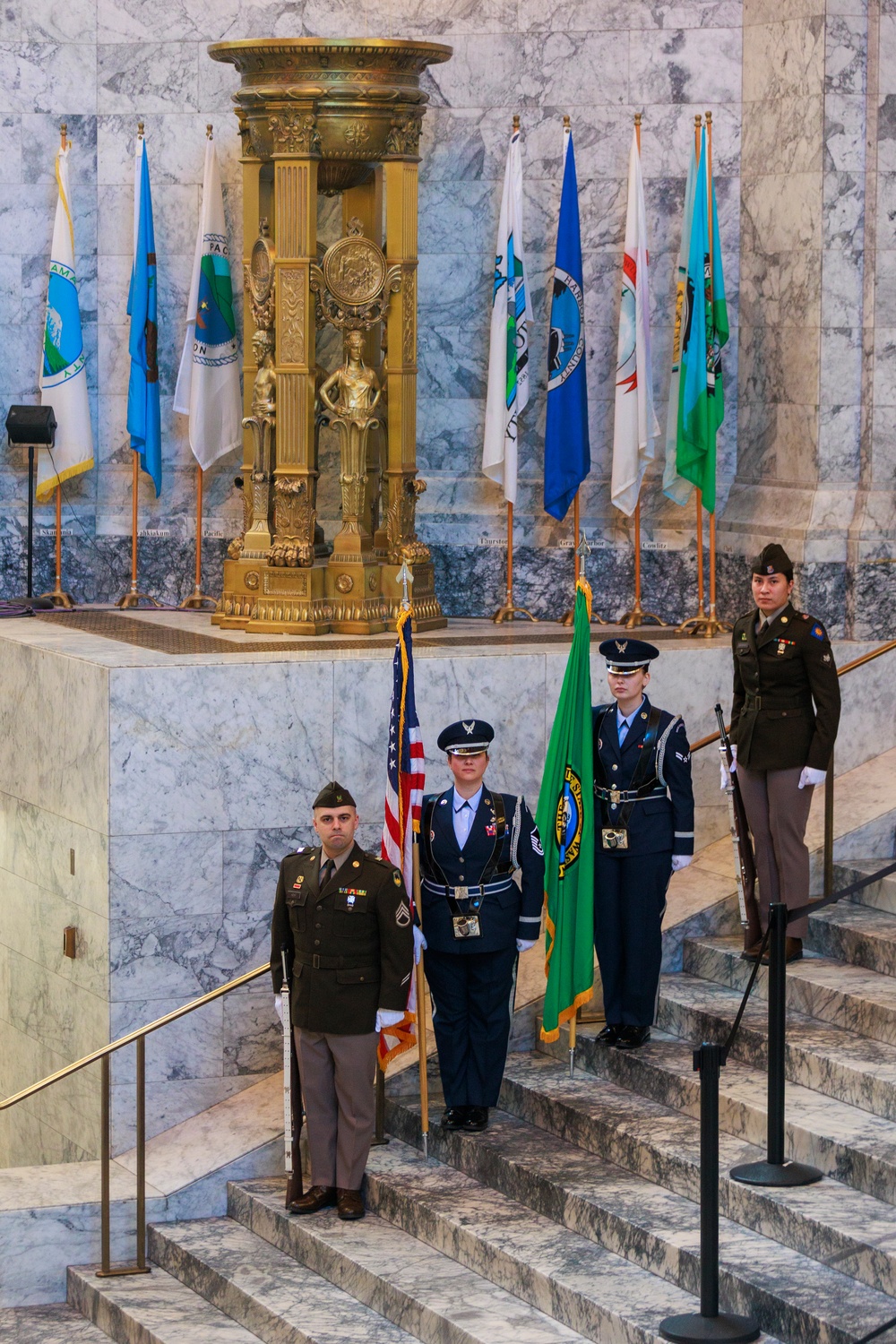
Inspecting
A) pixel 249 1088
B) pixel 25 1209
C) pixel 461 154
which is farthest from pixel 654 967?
pixel 461 154

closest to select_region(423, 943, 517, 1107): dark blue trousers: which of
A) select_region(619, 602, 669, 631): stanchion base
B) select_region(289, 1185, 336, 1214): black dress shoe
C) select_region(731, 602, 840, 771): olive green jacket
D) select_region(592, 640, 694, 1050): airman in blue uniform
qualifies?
select_region(592, 640, 694, 1050): airman in blue uniform

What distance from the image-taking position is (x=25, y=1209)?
26.5 feet

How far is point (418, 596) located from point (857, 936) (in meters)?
3.23

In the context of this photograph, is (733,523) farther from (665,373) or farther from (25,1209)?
(25,1209)

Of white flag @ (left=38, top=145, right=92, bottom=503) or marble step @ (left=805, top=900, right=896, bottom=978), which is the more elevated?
white flag @ (left=38, top=145, right=92, bottom=503)

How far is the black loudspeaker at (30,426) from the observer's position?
36.2ft

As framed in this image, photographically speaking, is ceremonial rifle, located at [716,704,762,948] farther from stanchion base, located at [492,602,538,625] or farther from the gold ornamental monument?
stanchion base, located at [492,602,538,625]

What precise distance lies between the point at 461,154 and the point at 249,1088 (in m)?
5.10

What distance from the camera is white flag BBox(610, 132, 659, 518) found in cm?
1082

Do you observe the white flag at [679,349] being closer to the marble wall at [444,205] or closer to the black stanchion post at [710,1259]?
the marble wall at [444,205]

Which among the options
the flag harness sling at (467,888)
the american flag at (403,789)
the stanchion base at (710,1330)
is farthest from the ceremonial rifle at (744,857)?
the stanchion base at (710,1330)

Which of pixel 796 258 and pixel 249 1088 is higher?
pixel 796 258

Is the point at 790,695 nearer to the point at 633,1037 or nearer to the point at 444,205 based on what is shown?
the point at 633,1037

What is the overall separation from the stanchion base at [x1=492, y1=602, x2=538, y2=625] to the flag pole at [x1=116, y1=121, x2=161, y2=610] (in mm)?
1864
